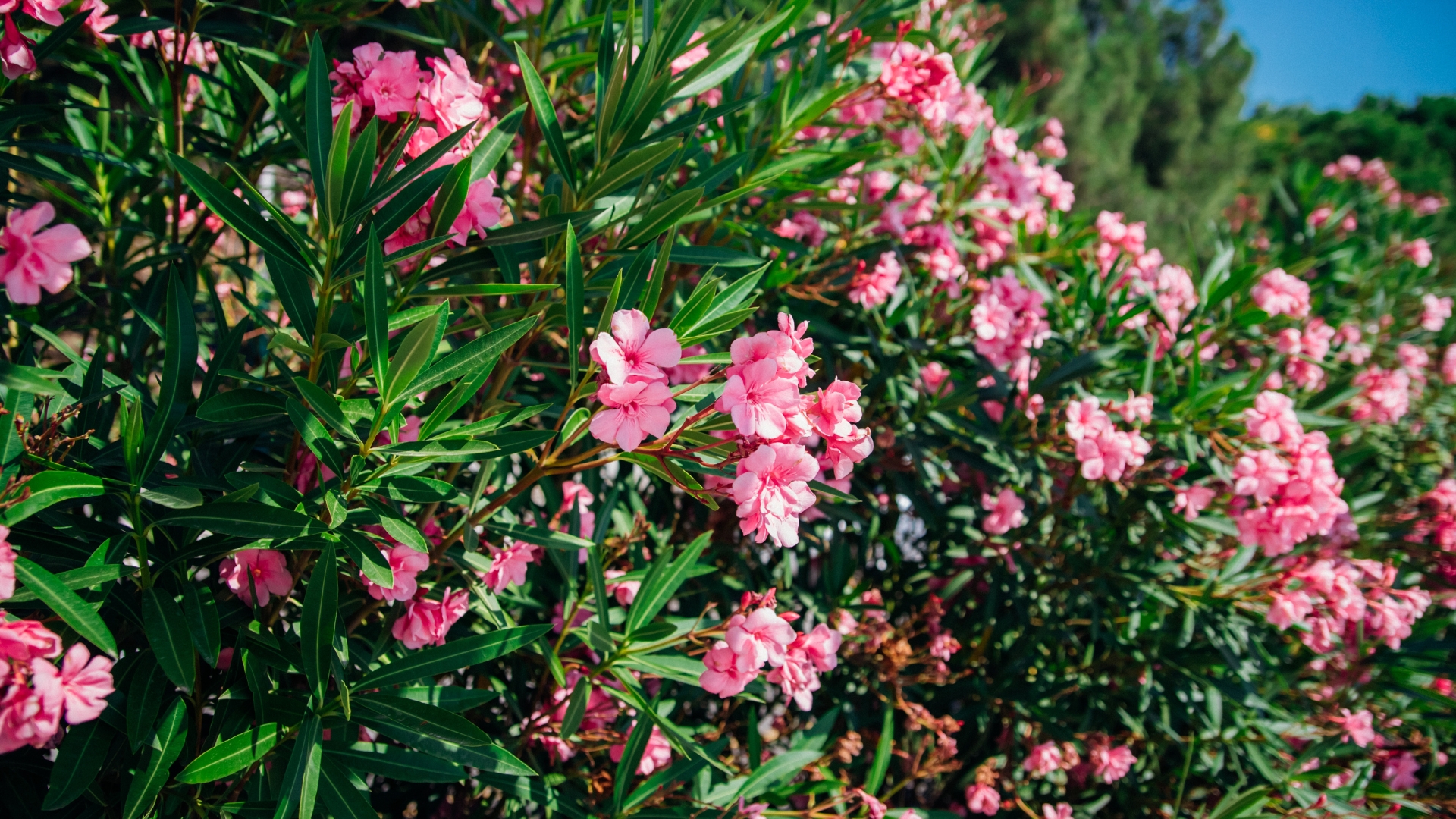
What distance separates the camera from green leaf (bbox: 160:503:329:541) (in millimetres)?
784

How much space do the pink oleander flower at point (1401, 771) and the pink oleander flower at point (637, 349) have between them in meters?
2.13

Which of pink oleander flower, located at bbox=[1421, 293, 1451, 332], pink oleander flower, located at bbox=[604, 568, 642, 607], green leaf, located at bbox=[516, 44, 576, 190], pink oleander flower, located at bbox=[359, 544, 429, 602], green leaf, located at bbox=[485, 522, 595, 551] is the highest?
pink oleander flower, located at bbox=[1421, 293, 1451, 332]

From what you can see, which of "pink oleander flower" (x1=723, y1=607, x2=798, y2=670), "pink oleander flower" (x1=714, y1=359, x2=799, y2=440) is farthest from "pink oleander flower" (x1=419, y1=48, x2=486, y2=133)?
"pink oleander flower" (x1=723, y1=607, x2=798, y2=670)

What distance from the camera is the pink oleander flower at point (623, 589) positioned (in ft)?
4.32

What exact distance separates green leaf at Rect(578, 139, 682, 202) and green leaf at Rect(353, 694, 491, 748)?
62cm

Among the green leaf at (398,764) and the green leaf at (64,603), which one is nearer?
the green leaf at (64,603)

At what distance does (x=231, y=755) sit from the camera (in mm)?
839

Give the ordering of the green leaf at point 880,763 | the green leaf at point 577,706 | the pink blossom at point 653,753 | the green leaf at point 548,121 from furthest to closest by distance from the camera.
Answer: the green leaf at point 880,763
the pink blossom at point 653,753
the green leaf at point 577,706
the green leaf at point 548,121

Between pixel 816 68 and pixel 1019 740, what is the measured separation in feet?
4.68

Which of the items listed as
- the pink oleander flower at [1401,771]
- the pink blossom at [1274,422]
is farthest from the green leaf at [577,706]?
the pink oleander flower at [1401,771]

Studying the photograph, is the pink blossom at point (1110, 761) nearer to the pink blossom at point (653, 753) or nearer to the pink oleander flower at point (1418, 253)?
the pink blossom at point (653, 753)

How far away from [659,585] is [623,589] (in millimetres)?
215

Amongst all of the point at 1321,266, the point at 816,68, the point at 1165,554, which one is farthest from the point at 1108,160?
the point at 816,68

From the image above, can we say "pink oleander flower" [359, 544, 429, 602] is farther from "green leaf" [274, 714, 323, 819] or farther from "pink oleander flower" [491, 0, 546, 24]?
"pink oleander flower" [491, 0, 546, 24]
